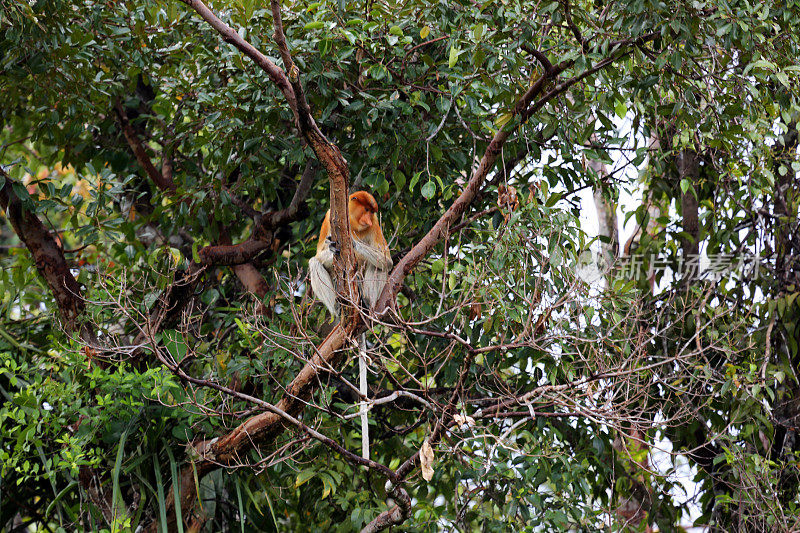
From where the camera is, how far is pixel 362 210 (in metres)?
3.88

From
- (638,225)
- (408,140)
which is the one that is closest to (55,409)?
Answer: (408,140)

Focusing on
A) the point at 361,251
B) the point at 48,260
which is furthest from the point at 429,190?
the point at 48,260

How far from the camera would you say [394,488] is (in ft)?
9.49

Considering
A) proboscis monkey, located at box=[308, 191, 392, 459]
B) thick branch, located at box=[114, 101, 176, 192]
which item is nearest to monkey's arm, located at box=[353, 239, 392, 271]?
proboscis monkey, located at box=[308, 191, 392, 459]

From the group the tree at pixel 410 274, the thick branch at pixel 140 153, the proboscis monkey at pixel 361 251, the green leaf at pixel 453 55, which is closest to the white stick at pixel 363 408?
the tree at pixel 410 274

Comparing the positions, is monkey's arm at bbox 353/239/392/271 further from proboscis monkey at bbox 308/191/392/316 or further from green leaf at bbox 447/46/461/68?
green leaf at bbox 447/46/461/68

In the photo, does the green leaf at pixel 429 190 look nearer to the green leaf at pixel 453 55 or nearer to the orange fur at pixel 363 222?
the green leaf at pixel 453 55

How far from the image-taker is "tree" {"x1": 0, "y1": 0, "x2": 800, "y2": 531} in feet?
9.68

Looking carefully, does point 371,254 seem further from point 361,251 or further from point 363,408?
point 363,408

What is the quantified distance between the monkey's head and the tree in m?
0.10

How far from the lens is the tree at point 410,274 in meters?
2.95

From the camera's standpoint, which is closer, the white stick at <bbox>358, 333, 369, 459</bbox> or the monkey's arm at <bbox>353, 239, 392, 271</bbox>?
the white stick at <bbox>358, 333, 369, 459</bbox>

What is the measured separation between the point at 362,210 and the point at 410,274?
0.38m

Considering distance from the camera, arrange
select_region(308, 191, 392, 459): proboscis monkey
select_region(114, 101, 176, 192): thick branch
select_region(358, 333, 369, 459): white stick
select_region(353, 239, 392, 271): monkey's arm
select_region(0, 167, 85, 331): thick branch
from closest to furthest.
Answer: select_region(358, 333, 369, 459): white stick, select_region(0, 167, 85, 331): thick branch, select_region(308, 191, 392, 459): proboscis monkey, select_region(353, 239, 392, 271): monkey's arm, select_region(114, 101, 176, 192): thick branch
